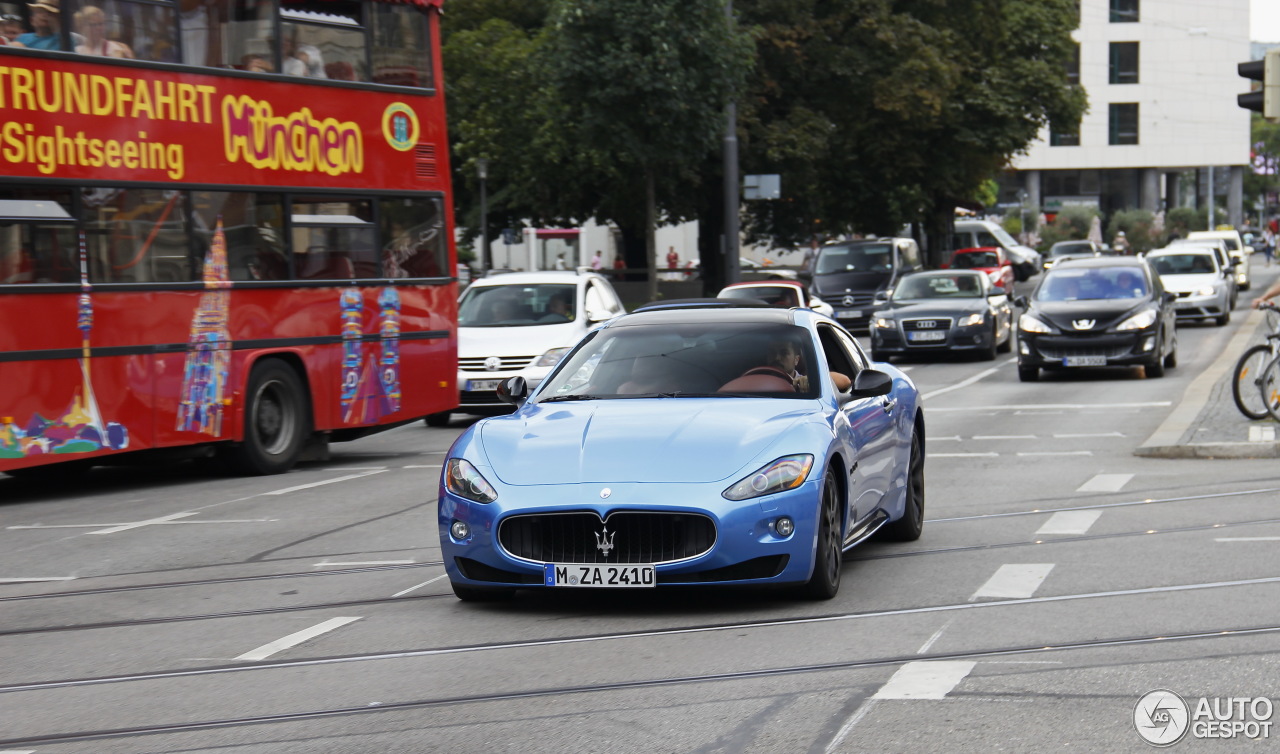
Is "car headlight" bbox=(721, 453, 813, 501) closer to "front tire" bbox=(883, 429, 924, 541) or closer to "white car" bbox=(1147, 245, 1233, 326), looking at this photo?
"front tire" bbox=(883, 429, 924, 541)

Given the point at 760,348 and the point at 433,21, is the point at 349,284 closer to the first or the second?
the point at 433,21

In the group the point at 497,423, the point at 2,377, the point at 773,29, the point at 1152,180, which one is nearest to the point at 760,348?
the point at 497,423

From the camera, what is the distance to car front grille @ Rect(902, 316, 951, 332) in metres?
28.7

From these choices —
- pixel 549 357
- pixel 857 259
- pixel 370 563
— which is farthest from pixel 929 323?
pixel 370 563

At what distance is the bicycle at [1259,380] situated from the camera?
15.6 m

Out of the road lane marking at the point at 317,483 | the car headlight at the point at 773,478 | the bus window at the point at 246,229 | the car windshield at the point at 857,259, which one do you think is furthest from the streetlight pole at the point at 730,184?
the car headlight at the point at 773,478

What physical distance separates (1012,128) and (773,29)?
9.02 metres

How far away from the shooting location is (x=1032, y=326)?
23625 mm

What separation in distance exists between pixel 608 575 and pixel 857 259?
32.6m

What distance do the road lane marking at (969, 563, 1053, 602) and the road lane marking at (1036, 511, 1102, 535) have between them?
1.32 m

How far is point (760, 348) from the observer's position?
8.71 m

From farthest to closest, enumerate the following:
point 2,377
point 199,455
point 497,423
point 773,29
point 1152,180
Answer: point 1152,180 → point 773,29 → point 199,455 → point 2,377 → point 497,423

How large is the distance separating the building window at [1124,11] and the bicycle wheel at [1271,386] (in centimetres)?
8942

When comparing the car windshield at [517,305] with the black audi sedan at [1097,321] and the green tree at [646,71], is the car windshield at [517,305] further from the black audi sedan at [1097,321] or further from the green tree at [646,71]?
the green tree at [646,71]
